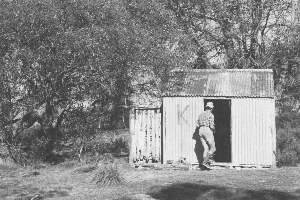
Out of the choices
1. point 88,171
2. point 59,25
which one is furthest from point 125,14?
point 88,171

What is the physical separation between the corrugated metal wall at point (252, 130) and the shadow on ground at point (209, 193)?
3.80 m

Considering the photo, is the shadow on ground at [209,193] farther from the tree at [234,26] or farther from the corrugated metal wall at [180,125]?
the tree at [234,26]

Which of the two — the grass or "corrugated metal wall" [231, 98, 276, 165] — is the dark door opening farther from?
the grass

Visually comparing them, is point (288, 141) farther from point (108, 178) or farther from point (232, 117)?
point (108, 178)

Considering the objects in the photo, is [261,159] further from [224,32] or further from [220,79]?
[224,32]

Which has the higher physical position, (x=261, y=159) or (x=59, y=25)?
(x=59, y=25)

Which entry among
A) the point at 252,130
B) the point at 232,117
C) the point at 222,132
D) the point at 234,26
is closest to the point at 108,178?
the point at 232,117

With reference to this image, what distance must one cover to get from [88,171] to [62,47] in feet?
13.0

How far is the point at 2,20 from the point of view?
1353 cm

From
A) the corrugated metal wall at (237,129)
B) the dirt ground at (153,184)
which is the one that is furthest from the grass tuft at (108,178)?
the corrugated metal wall at (237,129)

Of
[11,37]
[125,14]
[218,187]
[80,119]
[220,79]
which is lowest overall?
[218,187]

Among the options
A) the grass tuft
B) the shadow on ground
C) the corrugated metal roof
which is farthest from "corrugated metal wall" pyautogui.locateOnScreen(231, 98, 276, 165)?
the grass tuft

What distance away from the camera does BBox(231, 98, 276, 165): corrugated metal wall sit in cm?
1510

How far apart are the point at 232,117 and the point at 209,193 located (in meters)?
4.90
